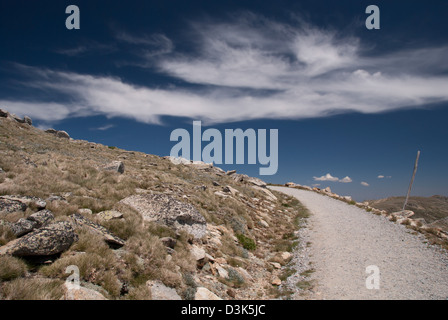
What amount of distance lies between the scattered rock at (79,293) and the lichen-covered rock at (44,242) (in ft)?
4.17

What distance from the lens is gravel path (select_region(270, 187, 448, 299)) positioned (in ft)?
29.4

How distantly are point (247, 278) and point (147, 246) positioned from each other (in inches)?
196

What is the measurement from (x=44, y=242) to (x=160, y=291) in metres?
3.59

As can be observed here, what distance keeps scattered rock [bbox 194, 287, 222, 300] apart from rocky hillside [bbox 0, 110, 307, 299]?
0.04m

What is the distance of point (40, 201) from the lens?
9148 mm

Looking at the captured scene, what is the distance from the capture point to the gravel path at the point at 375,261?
8.97 m

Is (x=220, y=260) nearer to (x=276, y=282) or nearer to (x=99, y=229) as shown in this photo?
(x=276, y=282)

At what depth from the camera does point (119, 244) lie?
8375mm

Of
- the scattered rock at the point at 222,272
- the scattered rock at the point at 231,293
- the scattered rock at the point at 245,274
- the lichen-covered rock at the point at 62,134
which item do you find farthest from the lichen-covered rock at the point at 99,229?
the lichen-covered rock at the point at 62,134

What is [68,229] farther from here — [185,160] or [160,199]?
[185,160]

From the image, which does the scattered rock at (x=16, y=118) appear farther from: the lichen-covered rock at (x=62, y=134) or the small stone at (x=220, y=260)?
the small stone at (x=220, y=260)

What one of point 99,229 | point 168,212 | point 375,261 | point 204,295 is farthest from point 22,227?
point 375,261
